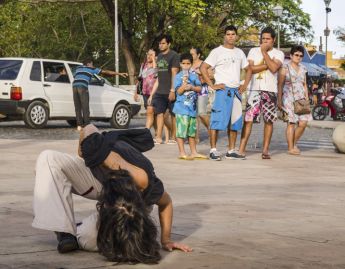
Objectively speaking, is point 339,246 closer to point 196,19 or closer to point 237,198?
point 237,198

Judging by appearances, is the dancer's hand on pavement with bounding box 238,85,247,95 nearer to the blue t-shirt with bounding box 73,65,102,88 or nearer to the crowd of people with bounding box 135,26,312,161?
the crowd of people with bounding box 135,26,312,161

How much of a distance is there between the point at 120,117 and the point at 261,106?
964 cm

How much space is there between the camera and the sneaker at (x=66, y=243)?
6035 millimetres

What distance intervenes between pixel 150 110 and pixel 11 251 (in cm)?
1048

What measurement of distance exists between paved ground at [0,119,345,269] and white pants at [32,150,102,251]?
158 mm

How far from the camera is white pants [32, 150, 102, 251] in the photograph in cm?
596

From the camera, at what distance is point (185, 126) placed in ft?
43.9

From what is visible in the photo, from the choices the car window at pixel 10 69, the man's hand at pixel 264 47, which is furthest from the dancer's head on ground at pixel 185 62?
the car window at pixel 10 69

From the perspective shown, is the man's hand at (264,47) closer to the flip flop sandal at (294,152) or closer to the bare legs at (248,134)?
the bare legs at (248,134)

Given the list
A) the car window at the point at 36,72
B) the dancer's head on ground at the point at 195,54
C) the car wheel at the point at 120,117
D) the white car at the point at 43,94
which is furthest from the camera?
the car wheel at the point at 120,117

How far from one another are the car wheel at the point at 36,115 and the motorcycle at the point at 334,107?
13704 mm

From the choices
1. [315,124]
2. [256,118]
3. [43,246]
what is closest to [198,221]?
[43,246]

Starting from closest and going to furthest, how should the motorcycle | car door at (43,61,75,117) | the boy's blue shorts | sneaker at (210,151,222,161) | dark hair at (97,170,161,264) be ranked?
1. dark hair at (97,170,161,264)
2. the boy's blue shorts
3. sneaker at (210,151,222,161)
4. car door at (43,61,75,117)
5. the motorcycle

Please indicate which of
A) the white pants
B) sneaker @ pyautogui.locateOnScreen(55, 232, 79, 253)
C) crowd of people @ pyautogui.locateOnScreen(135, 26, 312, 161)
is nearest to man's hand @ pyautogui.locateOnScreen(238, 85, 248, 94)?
crowd of people @ pyautogui.locateOnScreen(135, 26, 312, 161)
